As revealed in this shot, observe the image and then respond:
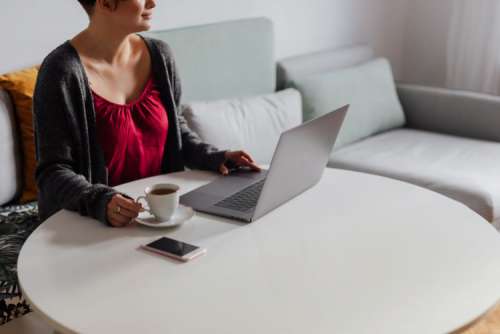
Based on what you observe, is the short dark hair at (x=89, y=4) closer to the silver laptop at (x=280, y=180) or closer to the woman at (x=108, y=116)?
the woman at (x=108, y=116)

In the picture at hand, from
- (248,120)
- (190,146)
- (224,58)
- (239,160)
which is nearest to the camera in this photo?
(239,160)

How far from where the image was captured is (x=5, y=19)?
1.95 metres

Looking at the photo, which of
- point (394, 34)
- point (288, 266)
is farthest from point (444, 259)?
point (394, 34)

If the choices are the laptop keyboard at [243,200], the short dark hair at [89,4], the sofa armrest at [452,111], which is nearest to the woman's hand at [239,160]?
the laptop keyboard at [243,200]

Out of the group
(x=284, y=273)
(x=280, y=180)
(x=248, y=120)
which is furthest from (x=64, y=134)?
(x=248, y=120)

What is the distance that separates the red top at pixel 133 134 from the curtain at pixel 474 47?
2164 mm

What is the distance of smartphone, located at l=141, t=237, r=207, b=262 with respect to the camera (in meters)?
1.14

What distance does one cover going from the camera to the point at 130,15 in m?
1.51

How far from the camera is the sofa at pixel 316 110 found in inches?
85.5

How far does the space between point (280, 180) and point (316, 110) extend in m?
1.49

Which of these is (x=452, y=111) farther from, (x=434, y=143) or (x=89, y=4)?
(x=89, y=4)

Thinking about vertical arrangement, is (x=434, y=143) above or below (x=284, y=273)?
below

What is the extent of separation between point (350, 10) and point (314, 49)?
34 centimetres

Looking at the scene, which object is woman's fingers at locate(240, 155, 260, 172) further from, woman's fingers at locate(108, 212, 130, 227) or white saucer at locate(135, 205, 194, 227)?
woman's fingers at locate(108, 212, 130, 227)
